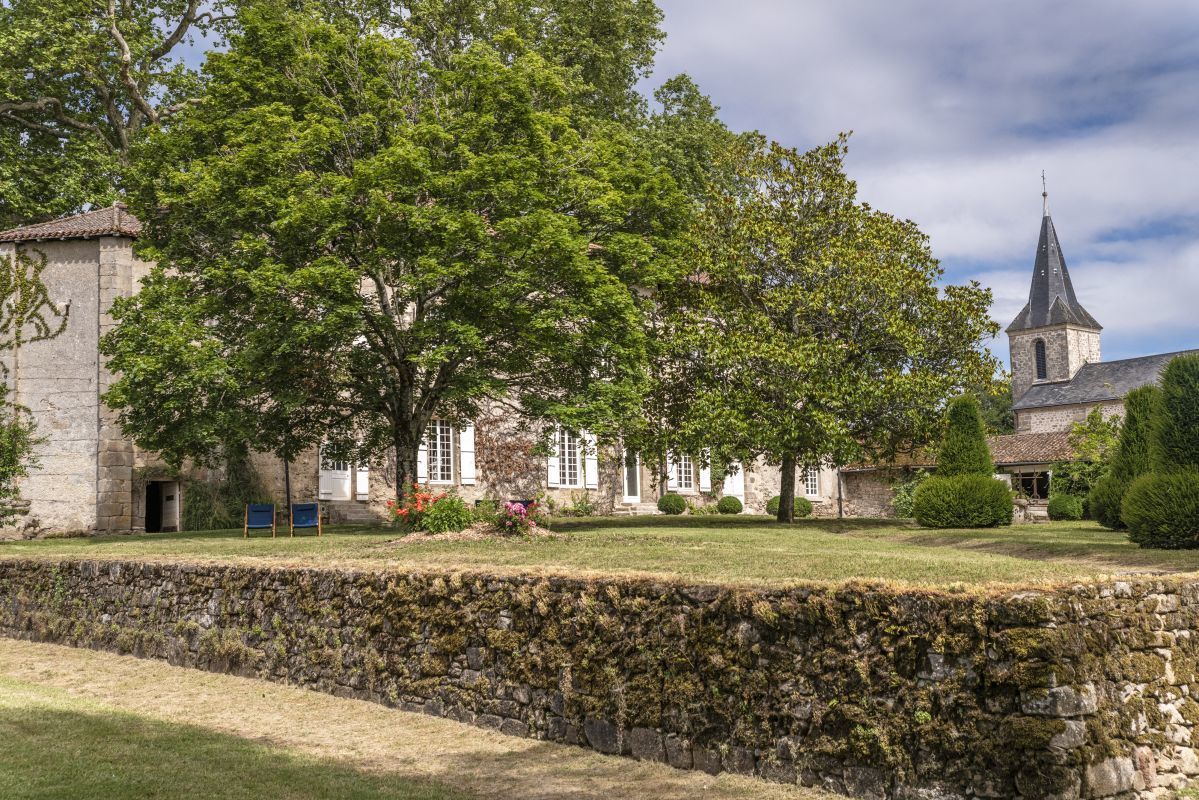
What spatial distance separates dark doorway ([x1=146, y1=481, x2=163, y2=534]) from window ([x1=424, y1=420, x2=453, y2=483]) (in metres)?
6.91

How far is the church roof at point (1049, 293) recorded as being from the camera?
75.1 metres

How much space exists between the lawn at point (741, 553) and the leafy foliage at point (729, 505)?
10654 millimetres

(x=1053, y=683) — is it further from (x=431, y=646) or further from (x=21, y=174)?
(x=21, y=174)

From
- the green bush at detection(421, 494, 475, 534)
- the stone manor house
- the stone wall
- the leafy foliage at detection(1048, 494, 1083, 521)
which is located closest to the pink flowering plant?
the green bush at detection(421, 494, 475, 534)

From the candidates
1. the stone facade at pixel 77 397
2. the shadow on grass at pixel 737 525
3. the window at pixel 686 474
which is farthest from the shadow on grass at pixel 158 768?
the window at pixel 686 474

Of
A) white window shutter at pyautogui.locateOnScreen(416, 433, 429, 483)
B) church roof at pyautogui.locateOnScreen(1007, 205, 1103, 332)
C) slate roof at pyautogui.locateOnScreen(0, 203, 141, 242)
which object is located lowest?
white window shutter at pyautogui.locateOnScreen(416, 433, 429, 483)

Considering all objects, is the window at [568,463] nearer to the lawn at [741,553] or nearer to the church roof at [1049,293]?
the lawn at [741,553]

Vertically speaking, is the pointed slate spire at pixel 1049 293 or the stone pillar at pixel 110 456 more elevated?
the pointed slate spire at pixel 1049 293

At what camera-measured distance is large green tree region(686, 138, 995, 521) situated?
888 inches

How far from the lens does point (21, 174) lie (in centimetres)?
2977

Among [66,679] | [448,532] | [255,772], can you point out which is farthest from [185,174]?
[255,772]

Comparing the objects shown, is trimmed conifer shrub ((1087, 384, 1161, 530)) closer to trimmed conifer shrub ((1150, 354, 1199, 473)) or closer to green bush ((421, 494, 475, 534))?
trimmed conifer shrub ((1150, 354, 1199, 473))

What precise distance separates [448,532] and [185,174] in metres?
8.76

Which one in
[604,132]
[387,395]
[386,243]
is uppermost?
[604,132]
